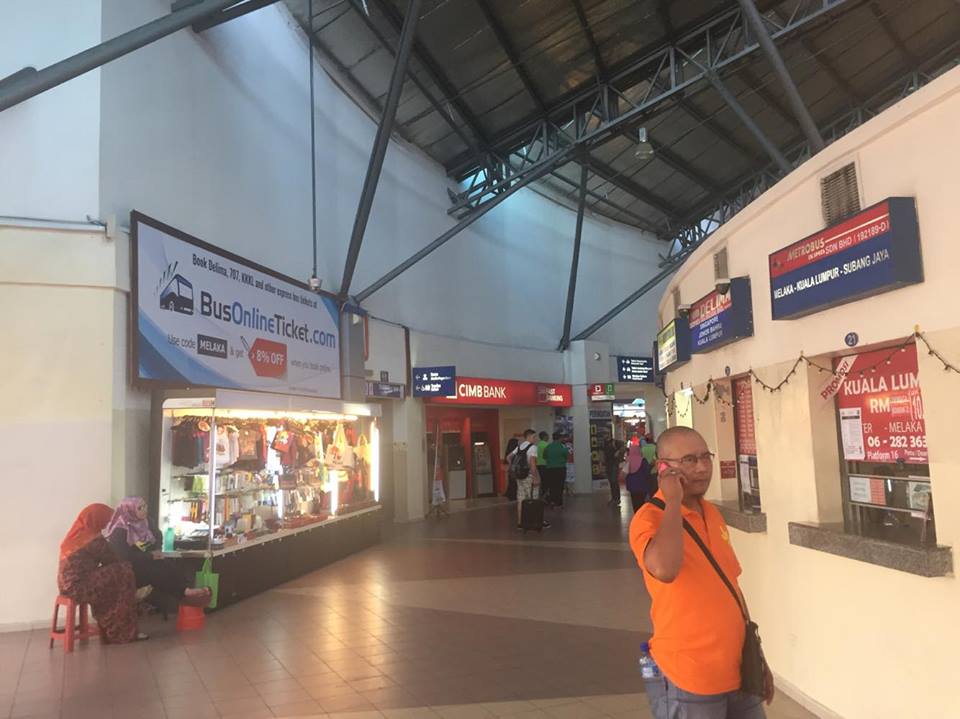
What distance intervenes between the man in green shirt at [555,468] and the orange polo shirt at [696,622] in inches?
476

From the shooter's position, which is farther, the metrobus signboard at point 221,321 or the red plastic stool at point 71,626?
the metrobus signboard at point 221,321

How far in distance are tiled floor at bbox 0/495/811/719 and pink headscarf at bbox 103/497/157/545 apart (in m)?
0.81

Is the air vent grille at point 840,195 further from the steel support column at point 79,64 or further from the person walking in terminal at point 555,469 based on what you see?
the person walking in terminal at point 555,469

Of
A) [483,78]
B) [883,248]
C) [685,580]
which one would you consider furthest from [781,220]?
[483,78]

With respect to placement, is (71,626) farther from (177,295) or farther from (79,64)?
(79,64)

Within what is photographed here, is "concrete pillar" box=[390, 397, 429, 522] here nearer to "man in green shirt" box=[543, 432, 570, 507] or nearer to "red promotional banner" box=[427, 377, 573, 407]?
"red promotional banner" box=[427, 377, 573, 407]

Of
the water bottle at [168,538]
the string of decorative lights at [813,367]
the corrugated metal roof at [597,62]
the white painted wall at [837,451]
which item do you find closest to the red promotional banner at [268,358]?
the water bottle at [168,538]

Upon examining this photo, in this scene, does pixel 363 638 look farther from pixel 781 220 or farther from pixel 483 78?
pixel 483 78

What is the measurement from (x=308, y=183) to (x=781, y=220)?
8236 millimetres

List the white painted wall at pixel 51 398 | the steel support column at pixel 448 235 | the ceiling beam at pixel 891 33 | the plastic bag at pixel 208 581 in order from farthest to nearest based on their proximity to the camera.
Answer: the ceiling beam at pixel 891 33
the steel support column at pixel 448 235
the plastic bag at pixel 208 581
the white painted wall at pixel 51 398

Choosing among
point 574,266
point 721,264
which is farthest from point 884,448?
point 574,266

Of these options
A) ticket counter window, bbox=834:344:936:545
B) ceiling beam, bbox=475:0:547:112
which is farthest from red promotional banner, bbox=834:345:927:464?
ceiling beam, bbox=475:0:547:112

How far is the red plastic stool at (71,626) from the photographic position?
5793mm

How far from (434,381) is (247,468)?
5.83 metres
